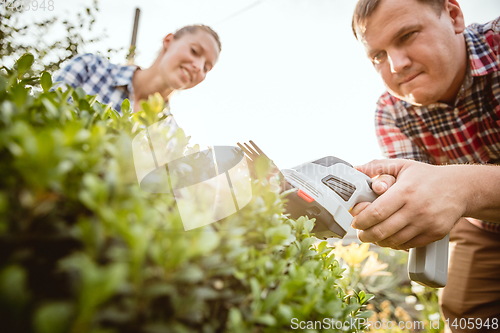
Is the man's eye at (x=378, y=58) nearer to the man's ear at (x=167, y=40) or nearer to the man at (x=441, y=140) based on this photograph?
the man at (x=441, y=140)

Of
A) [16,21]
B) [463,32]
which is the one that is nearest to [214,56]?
[16,21]

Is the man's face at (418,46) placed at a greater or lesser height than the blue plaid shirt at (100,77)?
lesser

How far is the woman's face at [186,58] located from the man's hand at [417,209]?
197 cm

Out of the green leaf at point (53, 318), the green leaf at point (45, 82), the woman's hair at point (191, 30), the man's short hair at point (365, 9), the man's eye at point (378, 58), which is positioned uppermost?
the woman's hair at point (191, 30)

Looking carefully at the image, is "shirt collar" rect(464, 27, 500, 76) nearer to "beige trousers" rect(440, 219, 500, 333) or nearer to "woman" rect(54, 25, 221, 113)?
"beige trousers" rect(440, 219, 500, 333)

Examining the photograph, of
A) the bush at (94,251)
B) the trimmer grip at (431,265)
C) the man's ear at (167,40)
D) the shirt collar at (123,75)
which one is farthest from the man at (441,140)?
the shirt collar at (123,75)

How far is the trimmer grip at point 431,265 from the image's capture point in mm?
1104

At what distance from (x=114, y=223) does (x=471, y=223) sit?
8.46ft

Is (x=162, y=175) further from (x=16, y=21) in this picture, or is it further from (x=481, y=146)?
(x=16, y=21)

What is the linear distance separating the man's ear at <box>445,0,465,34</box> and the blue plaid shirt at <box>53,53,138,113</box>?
2.38 m

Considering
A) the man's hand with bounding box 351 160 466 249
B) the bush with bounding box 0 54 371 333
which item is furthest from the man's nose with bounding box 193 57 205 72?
the bush with bounding box 0 54 371 333

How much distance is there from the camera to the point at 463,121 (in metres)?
1.75

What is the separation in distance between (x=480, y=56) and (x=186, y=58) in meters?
2.22

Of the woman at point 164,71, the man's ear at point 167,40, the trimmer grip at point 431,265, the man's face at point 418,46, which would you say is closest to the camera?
the trimmer grip at point 431,265
